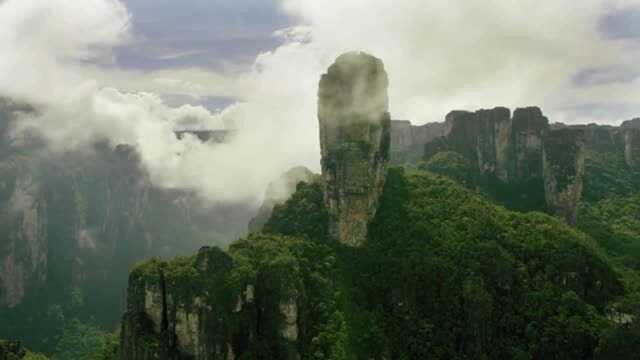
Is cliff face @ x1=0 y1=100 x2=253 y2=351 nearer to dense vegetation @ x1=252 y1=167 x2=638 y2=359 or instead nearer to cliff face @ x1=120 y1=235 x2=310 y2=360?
cliff face @ x1=120 y1=235 x2=310 y2=360

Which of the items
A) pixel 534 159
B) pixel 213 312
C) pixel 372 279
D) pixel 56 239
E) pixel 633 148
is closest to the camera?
pixel 213 312

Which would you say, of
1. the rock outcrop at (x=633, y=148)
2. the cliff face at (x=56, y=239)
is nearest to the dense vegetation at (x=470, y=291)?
the rock outcrop at (x=633, y=148)

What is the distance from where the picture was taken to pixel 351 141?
82.3 m

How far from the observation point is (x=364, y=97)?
8312cm

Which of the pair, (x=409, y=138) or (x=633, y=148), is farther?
(x=409, y=138)

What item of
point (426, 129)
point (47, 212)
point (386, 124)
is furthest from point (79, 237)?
point (386, 124)

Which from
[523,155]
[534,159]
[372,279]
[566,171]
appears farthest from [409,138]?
[372,279]

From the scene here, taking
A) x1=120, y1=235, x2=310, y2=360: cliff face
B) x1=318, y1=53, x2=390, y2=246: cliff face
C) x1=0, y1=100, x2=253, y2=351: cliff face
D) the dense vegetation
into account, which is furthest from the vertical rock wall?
x1=0, y1=100, x2=253, y2=351: cliff face

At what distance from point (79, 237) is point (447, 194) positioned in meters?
123

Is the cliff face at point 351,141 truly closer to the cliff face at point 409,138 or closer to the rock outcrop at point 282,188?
the rock outcrop at point 282,188

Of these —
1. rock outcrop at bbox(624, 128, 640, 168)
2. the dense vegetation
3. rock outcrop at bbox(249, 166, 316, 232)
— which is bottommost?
the dense vegetation

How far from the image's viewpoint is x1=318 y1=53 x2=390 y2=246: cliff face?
8244cm

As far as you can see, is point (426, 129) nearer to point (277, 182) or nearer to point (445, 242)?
point (277, 182)

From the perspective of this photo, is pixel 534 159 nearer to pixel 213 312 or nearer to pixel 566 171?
pixel 566 171
